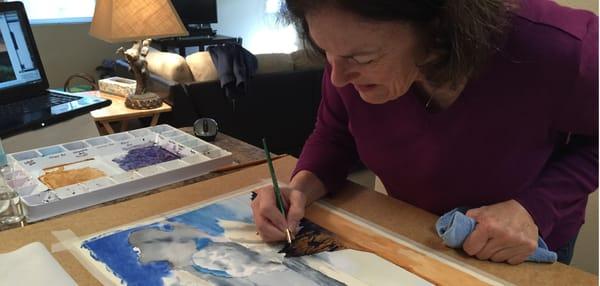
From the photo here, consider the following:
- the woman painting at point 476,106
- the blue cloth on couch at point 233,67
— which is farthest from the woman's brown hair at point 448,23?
the blue cloth on couch at point 233,67

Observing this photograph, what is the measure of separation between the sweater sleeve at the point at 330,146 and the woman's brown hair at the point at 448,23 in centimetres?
25

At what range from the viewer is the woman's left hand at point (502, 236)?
0.72 metres

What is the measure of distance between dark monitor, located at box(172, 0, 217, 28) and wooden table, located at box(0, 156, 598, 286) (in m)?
4.49

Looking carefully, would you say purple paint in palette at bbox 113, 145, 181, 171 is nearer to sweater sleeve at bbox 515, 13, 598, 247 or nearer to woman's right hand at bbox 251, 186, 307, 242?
woman's right hand at bbox 251, 186, 307, 242

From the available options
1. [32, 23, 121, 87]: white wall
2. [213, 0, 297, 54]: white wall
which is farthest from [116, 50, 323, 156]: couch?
[213, 0, 297, 54]: white wall

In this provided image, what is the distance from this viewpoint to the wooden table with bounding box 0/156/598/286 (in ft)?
2.31

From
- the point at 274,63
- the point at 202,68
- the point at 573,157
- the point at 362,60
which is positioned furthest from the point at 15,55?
the point at 573,157

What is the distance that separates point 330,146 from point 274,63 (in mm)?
2043

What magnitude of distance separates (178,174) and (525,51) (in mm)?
662

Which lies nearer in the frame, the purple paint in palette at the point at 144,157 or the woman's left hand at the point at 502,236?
the woman's left hand at the point at 502,236

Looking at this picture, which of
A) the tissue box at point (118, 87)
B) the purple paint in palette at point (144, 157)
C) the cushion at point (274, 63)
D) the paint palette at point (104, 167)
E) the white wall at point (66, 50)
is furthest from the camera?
the white wall at point (66, 50)

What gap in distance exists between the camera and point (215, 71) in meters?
2.84

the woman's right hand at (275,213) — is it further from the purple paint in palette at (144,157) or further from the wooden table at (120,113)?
the wooden table at (120,113)

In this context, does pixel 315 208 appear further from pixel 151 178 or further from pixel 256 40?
pixel 256 40
